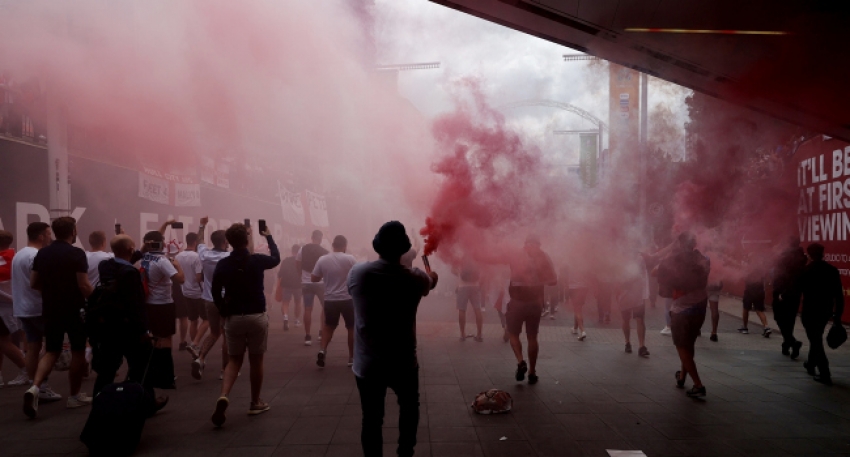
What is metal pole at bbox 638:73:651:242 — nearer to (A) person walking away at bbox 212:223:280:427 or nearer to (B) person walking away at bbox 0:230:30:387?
(A) person walking away at bbox 212:223:280:427

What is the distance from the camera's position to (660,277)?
269 inches

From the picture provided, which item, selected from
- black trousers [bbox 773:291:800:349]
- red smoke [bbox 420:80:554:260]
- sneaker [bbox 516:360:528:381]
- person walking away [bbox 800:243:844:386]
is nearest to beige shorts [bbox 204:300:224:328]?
red smoke [bbox 420:80:554:260]

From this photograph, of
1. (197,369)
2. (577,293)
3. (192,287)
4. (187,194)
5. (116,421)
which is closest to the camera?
(116,421)

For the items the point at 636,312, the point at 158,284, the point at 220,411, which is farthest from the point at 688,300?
the point at 158,284

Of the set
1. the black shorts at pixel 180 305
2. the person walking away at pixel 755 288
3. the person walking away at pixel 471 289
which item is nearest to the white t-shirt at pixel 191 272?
the black shorts at pixel 180 305

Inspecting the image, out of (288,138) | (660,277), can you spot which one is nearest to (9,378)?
(288,138)

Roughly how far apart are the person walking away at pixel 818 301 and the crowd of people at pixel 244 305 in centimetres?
2

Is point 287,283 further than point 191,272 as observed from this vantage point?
Yes

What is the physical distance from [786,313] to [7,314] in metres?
11.2

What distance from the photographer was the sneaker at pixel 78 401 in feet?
18.7

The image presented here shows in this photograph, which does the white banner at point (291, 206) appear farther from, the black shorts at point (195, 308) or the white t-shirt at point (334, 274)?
the white t-shirt at point (334, 274)

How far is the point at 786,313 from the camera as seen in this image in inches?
338

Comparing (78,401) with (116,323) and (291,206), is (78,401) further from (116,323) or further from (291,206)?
(291,206)

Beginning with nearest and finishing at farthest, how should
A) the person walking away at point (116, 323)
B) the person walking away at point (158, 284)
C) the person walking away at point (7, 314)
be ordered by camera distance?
the person walking away at point (116, 323) < the person walking away at point (158, 284) < the person walking away at point (7, 314)
